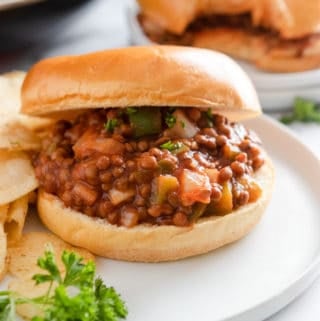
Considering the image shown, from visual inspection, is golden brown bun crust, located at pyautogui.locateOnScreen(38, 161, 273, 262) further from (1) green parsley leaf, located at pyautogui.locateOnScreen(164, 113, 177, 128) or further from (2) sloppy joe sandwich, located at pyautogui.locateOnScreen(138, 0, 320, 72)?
(2) sloppy joe sandwich, located at pyautogui.locateOnScreen(138, 0, 320, 72)

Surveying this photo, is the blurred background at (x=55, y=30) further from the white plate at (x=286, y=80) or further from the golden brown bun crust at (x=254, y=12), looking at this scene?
the white plate at (x=286, y=80)

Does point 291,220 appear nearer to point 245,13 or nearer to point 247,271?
point 247,271

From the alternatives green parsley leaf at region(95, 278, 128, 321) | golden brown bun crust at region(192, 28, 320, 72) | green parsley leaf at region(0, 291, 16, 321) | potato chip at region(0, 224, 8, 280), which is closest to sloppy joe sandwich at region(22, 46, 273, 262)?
potato chip at region(0, 224, 8, 280)

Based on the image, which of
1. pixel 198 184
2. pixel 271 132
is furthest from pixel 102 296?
pixel 271 132

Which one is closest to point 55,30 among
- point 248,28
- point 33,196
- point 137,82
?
point 248,28

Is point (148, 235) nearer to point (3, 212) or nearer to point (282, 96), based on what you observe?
point (3, 212)

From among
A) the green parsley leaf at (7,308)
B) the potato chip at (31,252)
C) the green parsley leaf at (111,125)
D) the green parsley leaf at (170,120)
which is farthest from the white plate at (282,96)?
the green parsley leaf at (7,308)
